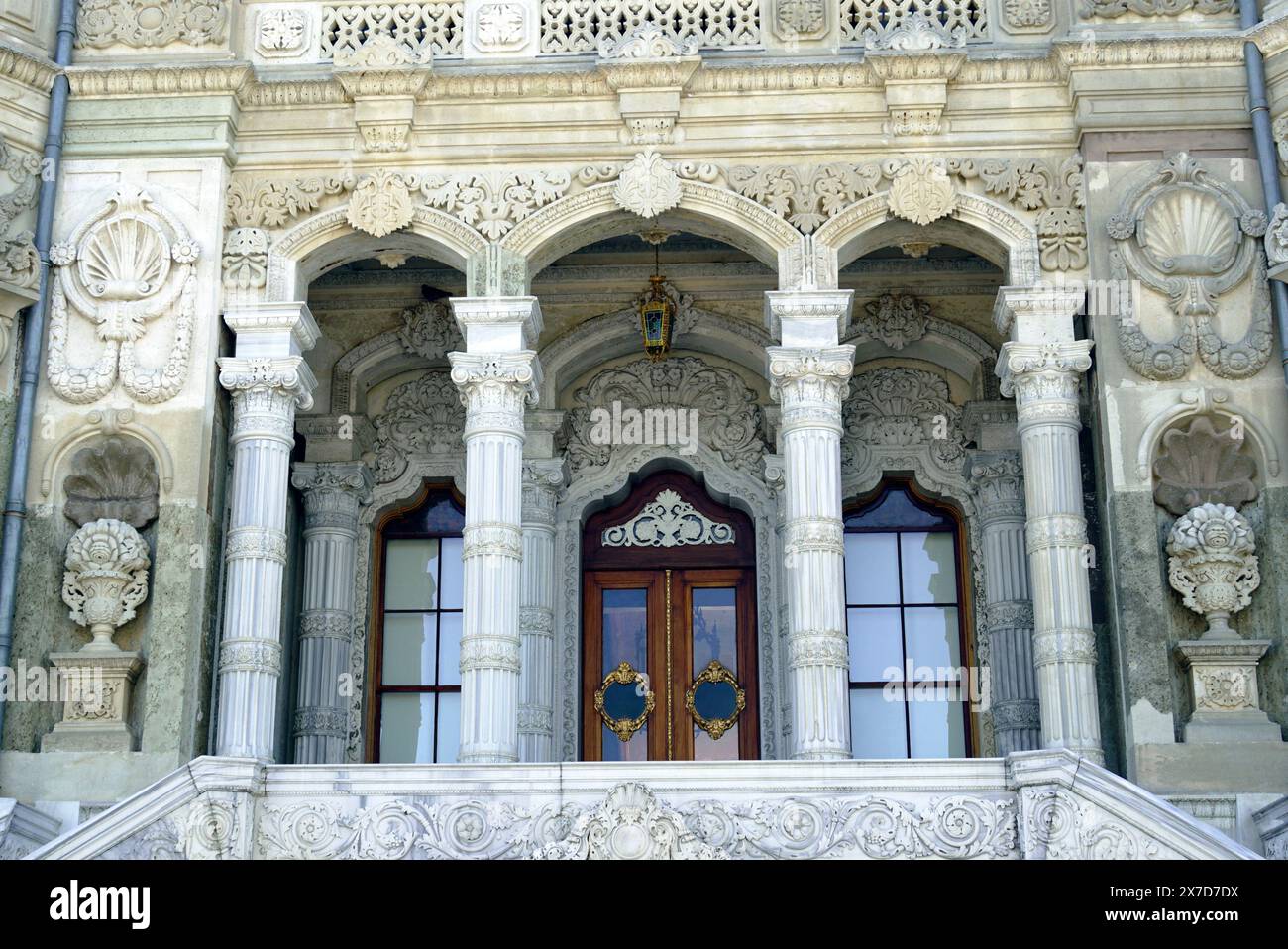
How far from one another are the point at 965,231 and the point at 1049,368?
1424 mm

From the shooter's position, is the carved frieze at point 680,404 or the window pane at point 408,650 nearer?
the window pane at point 408,650

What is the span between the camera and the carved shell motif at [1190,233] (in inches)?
644

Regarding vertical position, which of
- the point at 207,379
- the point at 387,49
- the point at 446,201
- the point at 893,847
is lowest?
the point at 893,847

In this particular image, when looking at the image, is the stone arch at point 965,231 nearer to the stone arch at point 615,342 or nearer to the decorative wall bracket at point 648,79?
the decorative wall bracket at point 648,79

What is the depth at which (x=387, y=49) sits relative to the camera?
17.2m

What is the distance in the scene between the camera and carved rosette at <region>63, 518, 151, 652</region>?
15875 mm

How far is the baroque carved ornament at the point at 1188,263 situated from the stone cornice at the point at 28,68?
8.50m

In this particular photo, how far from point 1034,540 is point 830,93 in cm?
406

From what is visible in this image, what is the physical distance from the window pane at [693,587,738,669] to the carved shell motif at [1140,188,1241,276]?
197 inches

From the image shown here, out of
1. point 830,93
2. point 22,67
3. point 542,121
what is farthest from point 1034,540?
point 22,67

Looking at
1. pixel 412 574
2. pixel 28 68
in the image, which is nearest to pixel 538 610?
pixel 412 574

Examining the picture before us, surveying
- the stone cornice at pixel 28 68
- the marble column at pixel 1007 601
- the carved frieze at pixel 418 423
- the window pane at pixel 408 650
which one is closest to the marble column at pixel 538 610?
the carved frieze at pixel 418 423

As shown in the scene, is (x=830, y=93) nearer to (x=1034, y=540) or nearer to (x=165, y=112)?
(x=1034, y=540)

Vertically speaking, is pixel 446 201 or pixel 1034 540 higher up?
pixel 446 201
